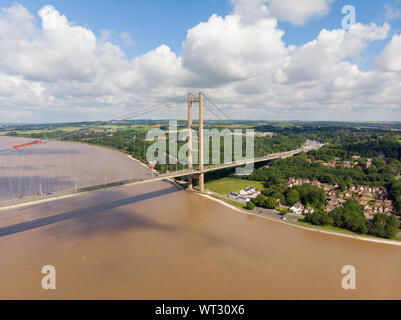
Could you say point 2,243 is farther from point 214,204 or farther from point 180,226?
point 214,204

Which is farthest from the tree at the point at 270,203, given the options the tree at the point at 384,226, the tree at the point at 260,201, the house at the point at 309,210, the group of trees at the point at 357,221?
the tree at the point at 384,226

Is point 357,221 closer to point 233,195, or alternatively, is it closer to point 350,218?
point 350,218

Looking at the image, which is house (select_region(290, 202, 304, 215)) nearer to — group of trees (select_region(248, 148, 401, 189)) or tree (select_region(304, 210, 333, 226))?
tree (select_region(304, 210, 333, 226))

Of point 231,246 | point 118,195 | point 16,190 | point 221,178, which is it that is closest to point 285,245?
point 231,246

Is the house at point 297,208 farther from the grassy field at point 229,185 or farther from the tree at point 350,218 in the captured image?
the grassy field at point 229,185

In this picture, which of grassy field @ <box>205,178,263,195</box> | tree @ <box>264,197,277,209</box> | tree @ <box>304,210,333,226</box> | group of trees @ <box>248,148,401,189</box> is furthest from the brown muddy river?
group of trees @ <box>248,148,401,189</box>

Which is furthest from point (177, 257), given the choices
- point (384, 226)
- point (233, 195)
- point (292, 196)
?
point (384, 226)
